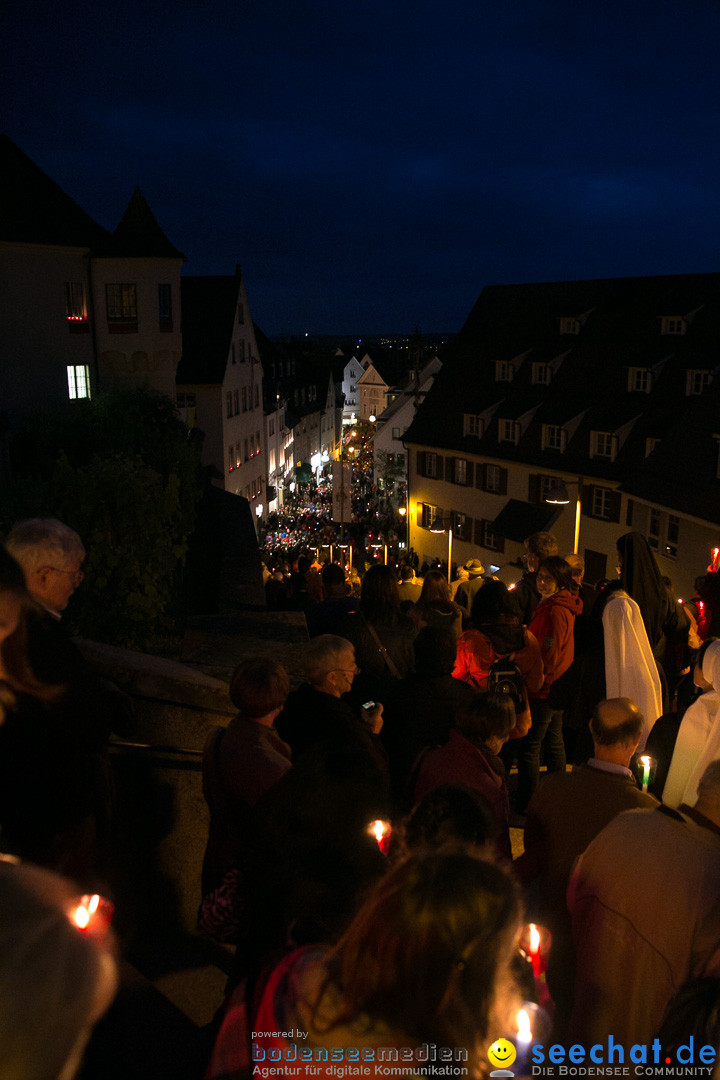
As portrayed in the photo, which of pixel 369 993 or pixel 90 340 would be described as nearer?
pixel 369 993

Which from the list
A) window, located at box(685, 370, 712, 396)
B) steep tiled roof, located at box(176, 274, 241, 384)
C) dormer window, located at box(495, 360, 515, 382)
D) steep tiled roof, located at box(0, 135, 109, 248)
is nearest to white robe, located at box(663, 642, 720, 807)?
steep tiled roof, located at box(0, 135, 109, 248)

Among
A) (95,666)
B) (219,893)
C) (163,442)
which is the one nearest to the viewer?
(219,893)

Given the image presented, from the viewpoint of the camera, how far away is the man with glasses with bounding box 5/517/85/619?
362 cm

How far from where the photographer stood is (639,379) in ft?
95.3

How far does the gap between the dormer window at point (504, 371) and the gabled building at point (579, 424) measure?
9cm

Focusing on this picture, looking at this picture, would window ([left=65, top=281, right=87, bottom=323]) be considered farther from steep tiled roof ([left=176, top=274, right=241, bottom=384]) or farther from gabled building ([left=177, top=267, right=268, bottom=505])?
steep tiled roof ([left=176, top=274, right=241, bottom=384])

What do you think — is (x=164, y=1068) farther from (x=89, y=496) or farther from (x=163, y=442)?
(x=163, y=442)

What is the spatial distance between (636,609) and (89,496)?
551 cm

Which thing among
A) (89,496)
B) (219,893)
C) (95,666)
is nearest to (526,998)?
(219,893)

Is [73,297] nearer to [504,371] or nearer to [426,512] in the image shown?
[504,371]

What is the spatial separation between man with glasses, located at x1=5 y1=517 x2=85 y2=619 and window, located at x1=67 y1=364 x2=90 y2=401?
21.8 metres

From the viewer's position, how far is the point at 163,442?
49.1ft

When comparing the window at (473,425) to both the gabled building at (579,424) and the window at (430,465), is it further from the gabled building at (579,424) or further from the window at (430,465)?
the window at (430,465)

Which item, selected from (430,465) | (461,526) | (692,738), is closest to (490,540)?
(461,526)
